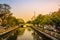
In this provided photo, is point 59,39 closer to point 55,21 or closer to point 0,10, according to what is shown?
point 55,21

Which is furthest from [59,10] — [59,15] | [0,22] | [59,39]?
[0,22]

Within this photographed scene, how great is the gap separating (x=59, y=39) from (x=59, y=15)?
825 centimetres

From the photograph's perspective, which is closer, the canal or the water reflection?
the canal

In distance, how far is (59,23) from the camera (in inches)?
814

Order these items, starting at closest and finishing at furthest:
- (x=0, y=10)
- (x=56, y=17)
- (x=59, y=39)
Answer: (x=59, y=39) < (x=56, y=17) < (x=0, y=10)

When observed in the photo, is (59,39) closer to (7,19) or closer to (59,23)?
(59,23)

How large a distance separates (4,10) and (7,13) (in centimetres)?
81

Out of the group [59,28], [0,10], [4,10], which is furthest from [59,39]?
[4,10]

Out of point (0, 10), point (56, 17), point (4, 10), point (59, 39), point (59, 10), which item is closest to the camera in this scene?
point (59, 39)

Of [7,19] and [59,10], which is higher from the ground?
[59,10]

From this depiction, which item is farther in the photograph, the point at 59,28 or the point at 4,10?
the point at 4,10

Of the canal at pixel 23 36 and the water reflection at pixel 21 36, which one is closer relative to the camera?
the canal at pixel 23 36

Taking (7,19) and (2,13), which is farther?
(7,19)

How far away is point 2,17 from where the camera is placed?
3156 centimetres
